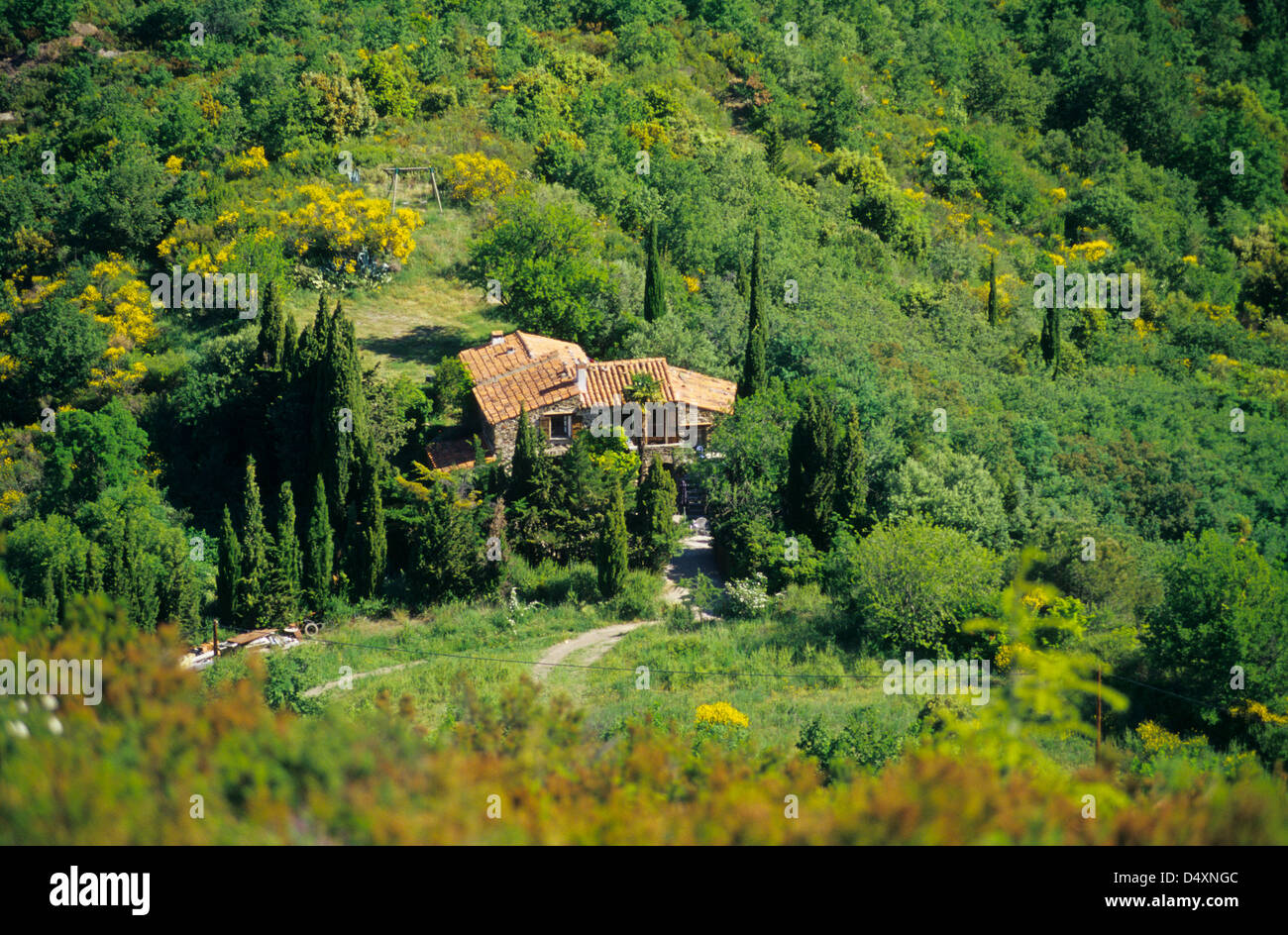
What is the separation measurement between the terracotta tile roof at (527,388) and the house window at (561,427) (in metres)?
0.64

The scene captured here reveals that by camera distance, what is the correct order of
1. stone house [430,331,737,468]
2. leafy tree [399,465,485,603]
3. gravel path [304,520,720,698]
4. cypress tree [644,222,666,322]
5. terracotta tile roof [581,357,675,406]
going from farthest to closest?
cypress tree [644,222,666,322], terracotta tile roof [581,357,675,406], stone house [430,331,737,468], leafy tree [399,465,485,603], gravel path [304,520,720,698]

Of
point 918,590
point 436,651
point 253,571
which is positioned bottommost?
point 436,651

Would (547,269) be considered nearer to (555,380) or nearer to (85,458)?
(555,380)

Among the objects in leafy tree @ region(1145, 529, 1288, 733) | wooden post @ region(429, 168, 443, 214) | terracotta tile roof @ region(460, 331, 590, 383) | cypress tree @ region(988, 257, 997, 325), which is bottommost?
leafy tree @ region(1145, 529, 1288, 733)

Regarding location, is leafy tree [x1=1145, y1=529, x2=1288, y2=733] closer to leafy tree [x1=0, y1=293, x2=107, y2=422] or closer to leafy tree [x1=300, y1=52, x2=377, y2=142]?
leafy tree [x1=0, y1=293, x2=107, y2=422]

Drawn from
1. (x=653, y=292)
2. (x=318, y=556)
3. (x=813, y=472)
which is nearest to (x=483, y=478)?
(x=318, y=556)

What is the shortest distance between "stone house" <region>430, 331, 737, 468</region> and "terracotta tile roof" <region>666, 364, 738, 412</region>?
1.7 inches

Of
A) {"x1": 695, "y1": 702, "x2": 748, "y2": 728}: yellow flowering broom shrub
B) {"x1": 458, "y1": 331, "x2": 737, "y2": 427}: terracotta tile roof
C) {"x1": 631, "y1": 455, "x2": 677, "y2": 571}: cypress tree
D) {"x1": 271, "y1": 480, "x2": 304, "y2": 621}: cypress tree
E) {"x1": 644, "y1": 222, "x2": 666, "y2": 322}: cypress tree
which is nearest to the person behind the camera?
{"x1": 695, "y1": 702, "x2": 748, "y2": 728}: yellow flowering broom shrub

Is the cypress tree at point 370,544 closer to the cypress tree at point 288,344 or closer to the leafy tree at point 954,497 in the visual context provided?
the cypress tree at point 288,344

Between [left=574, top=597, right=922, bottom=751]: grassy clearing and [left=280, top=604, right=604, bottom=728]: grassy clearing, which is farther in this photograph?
[left=280, top=604, right=604, bottom=728]: grassy clearing

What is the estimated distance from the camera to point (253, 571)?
31.4 metres

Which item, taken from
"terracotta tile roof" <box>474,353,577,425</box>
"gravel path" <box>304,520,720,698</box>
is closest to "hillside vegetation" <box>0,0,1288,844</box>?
"gravel path" <box>304,520,720,698</box>

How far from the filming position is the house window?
1428 inches

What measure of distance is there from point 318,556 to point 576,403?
28.6ft
